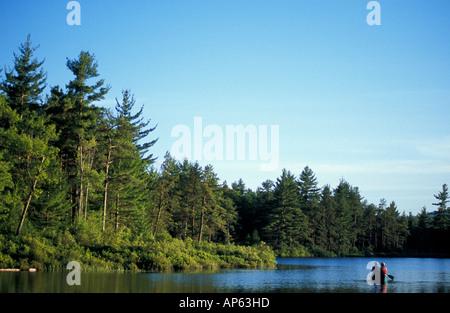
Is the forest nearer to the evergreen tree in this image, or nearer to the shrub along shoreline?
the shrub along shoreline

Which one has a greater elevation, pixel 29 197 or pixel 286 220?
pixel 29 197

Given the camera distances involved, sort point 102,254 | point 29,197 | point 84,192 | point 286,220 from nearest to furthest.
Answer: point 29,197 < point 102,254 < point 84,192 < point 286,220

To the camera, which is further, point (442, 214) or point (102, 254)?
point (442, 214)

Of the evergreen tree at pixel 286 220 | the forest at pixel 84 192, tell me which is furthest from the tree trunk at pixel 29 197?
the evergreen tree at pixel 286 220

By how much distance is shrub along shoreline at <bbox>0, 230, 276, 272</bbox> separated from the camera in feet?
121

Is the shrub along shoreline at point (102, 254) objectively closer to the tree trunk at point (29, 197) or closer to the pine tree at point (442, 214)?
the tree trunk at point (29, 197)

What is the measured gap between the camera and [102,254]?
135 ft

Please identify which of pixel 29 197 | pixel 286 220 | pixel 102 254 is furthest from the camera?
pixel 286 220

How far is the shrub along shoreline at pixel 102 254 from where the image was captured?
121ft

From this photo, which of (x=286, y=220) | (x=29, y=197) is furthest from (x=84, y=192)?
(x=286, y=220)

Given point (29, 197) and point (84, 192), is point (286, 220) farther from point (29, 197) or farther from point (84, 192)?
point (29, 197)

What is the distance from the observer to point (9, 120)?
4228cm

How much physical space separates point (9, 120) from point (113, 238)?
14.8 metres
